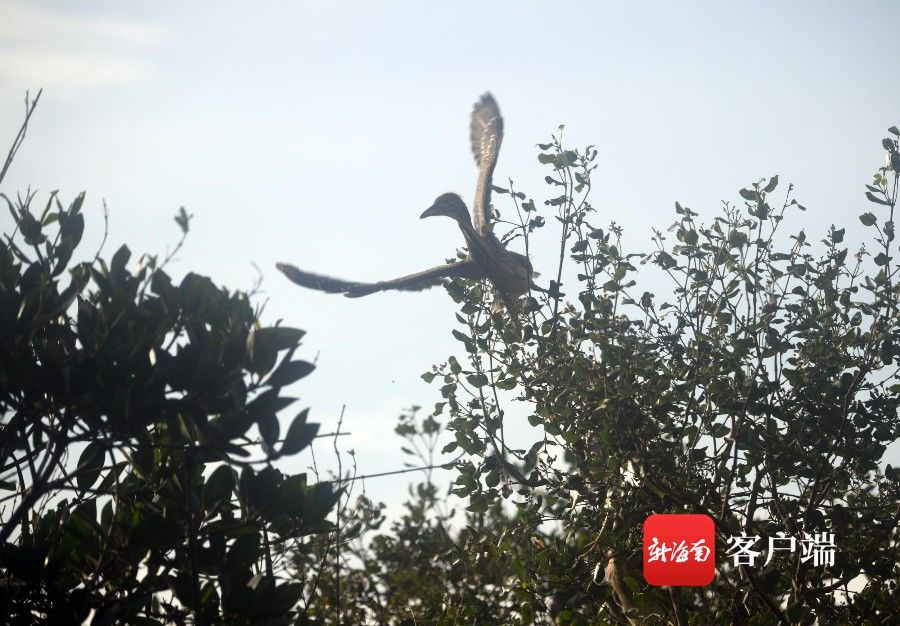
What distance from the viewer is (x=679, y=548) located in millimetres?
5520

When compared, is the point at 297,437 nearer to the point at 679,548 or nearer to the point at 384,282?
the point at 679,548

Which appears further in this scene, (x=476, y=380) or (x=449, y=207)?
(x=449, y=207)

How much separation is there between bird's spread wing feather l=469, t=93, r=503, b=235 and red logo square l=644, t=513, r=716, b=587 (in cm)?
490

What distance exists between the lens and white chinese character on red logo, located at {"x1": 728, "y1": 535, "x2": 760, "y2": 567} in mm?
5586

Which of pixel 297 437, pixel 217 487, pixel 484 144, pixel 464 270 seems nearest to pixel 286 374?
pixel 297 437

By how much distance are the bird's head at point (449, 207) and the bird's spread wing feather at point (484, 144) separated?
577 mm

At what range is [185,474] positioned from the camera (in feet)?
12.8

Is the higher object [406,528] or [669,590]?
[406,528]

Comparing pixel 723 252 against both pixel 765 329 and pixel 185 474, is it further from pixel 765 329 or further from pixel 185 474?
pixel 185 474

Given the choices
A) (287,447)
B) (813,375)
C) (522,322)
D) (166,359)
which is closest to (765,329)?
(813,375)

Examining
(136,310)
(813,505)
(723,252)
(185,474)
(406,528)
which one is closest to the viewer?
(185,474)

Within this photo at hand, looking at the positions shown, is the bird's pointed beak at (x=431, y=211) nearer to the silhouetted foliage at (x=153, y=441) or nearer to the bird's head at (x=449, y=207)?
the bird's head at (x=449, y=207)

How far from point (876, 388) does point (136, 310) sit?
4428 mm

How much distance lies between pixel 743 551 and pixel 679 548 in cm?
40
